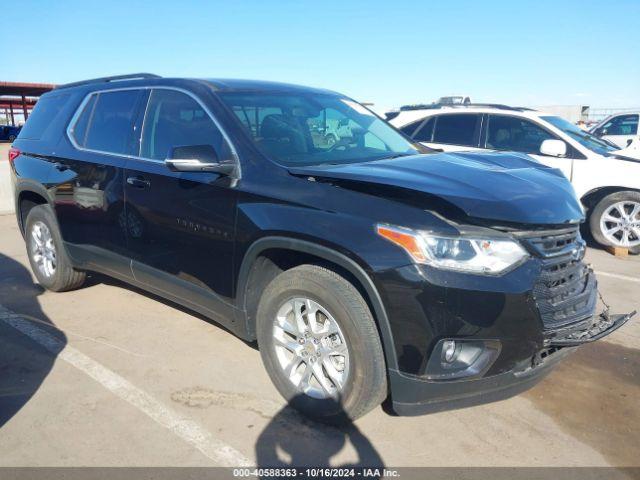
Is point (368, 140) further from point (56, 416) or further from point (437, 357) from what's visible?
point (56, 416)

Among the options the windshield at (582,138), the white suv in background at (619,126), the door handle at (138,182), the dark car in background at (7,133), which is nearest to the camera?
the door handle at (138,182)

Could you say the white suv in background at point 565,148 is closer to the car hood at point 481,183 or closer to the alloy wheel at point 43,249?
the car hood at point 481,183

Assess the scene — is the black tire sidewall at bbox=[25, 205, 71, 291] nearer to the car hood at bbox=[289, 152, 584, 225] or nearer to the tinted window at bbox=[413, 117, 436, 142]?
the car hood at bbox=[289, 152, 584, 225]

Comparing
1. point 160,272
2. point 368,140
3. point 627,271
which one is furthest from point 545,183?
point 627,271

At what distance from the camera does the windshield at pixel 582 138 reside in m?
7.26

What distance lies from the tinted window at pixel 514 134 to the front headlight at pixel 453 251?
17.3 ft

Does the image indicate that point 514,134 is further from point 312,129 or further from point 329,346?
point 329,346

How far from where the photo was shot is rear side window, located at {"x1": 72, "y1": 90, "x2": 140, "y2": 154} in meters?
4.08

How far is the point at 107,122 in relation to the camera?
430cm

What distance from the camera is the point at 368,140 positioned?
13.0 feet

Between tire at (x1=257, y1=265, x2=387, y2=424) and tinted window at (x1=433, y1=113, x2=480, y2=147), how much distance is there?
17.5 feet

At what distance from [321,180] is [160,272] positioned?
60.8 inches

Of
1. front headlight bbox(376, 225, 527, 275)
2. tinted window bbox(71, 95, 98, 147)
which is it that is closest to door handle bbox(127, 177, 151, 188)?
tinted window bbox(71, 95, 98, 147)

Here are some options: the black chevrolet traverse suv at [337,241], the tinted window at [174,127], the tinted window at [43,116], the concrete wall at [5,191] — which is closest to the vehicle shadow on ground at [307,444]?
the black chevrolet traverse suv at [337,241]
